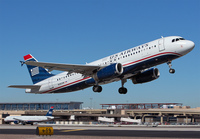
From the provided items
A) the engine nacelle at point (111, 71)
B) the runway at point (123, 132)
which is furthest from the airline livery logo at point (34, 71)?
the engine nacelle at point (111, 71)

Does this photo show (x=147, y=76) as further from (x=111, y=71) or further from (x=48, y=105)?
(x=48, y=105)

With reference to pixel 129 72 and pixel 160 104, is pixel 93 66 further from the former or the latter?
pixel 160 104

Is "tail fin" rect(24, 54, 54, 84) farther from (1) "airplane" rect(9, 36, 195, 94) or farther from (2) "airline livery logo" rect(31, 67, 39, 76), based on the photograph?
(1) "airplane" rect(9, 36, 195, 94)

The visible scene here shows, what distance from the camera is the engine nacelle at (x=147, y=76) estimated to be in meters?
50.2

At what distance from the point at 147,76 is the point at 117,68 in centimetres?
870

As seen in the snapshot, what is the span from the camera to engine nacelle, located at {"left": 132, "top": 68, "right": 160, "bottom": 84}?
50156 mm

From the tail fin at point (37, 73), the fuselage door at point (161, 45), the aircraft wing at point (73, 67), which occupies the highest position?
the fuselage door at point (161, 45)

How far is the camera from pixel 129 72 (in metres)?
45.0

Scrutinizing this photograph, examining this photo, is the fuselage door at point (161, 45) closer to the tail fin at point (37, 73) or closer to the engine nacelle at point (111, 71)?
the engine nacelle at point (111, 71)

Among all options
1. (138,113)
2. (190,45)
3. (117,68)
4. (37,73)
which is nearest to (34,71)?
(37,73)

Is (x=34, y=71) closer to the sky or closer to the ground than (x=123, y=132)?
closer to the sky

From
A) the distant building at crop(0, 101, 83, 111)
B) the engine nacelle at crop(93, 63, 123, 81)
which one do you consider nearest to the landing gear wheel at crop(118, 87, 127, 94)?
the engine nacelle at crop(93, 63, 123, 81)

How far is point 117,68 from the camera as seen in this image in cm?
4406

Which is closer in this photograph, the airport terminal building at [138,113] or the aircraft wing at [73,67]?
the aircraft wing at [73,67]
